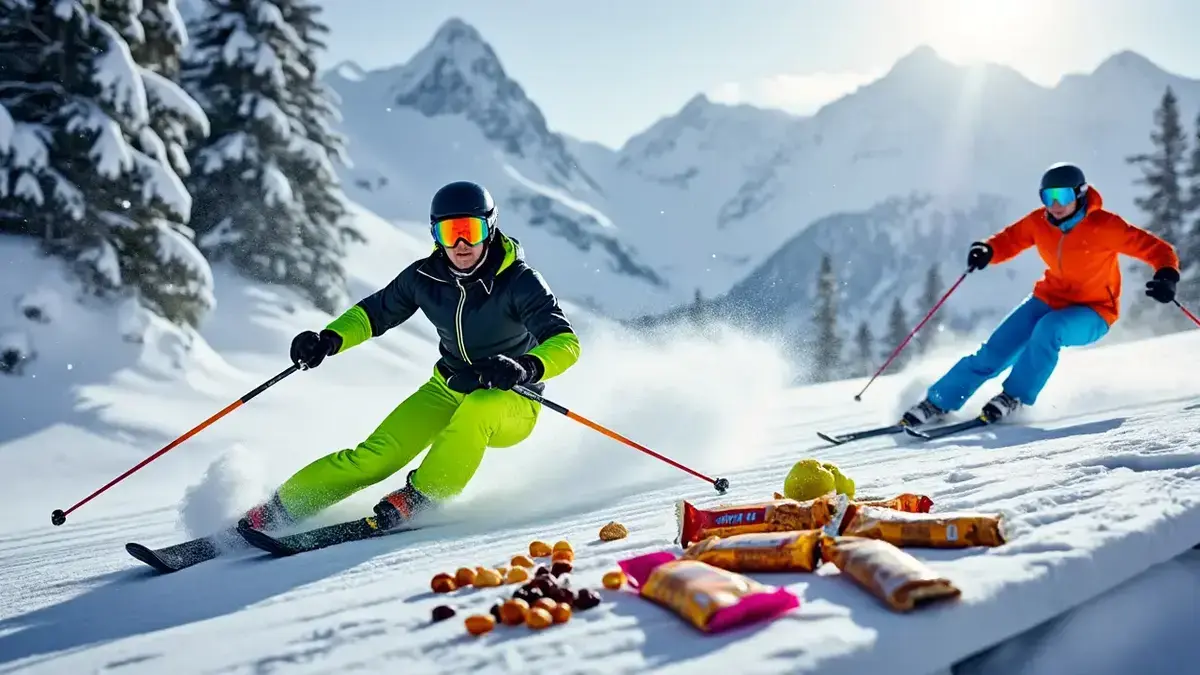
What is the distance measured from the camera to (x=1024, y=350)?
5.49 m

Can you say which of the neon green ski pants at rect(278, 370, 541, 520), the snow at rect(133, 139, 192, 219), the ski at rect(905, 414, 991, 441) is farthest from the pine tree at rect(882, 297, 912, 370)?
the neon green ski pants at rect(278, 370, 541, 520)

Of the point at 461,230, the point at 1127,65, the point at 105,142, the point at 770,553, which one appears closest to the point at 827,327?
the point at 105,142

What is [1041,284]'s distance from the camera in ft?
18.9

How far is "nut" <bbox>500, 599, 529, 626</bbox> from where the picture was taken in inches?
80.7

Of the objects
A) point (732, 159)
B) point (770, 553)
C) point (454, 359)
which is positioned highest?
point (732, 159)

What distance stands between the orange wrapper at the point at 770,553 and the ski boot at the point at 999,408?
357 cm

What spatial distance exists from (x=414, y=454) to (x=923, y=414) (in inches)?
133

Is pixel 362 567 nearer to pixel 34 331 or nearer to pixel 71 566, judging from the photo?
pixel 71 566

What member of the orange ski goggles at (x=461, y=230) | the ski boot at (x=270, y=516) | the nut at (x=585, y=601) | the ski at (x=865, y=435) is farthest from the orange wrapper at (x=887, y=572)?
the ski at (x=865, y=435)

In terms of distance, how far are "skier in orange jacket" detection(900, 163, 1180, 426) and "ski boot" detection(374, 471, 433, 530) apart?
3.33m

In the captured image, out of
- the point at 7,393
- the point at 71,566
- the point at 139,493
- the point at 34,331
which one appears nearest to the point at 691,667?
the point at 71,566

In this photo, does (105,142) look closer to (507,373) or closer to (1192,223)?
(507,373)

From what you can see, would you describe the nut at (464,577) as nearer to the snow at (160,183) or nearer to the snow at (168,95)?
the snow at (160,183)

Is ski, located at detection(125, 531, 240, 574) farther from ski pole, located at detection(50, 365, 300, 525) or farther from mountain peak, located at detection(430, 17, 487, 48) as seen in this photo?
mountain peak, located at detection(430, 17, 487, 48)
